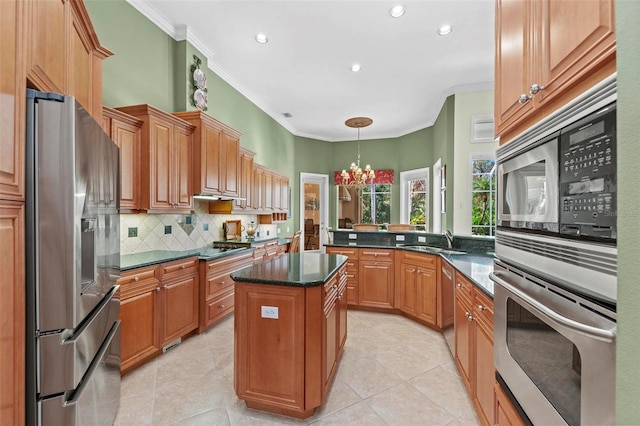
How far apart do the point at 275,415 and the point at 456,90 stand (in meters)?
4.64

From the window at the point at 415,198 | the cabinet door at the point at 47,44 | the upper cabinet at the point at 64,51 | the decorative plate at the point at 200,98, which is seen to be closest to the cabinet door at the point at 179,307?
the upper cabinet at the point at 64,51

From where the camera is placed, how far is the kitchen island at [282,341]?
5.85 ft

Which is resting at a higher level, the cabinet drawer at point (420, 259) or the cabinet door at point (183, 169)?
the cabinet door at point (183, 169)

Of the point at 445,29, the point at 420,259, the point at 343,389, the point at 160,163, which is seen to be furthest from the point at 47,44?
the point at 420,259

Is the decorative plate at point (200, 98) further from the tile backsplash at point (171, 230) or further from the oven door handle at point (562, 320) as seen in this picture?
the oven door handle at point (562, 320)

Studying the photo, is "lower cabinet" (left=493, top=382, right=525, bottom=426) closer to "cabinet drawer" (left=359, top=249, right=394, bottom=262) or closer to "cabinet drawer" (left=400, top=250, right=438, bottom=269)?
"cabinet drawer" (left=400, top=250, right=438, bottom=269)

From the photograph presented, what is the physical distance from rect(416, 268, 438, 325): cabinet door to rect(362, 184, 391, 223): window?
329cm

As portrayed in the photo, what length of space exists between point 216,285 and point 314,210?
3943mm

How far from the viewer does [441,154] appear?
493 cm

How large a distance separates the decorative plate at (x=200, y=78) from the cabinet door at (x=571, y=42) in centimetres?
351

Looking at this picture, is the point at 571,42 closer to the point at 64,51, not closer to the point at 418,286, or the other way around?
the point at 64,51

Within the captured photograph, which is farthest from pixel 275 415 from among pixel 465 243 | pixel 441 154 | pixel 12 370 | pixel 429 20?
pixel 441 154

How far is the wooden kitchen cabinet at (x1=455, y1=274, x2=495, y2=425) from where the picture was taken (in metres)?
1.57

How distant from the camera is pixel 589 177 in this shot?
65 centimetres
